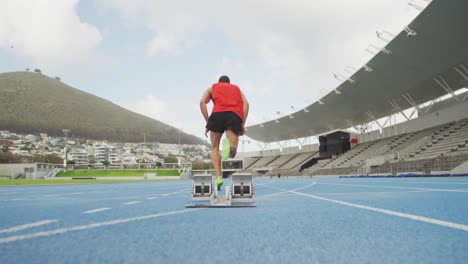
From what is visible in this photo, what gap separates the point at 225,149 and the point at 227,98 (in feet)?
2.25

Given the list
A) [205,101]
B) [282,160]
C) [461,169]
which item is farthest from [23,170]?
[205,101]

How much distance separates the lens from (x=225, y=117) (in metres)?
4.45

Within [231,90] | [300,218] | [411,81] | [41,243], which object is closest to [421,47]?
[411,81]

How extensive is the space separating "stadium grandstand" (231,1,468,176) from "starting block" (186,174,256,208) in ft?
63.3

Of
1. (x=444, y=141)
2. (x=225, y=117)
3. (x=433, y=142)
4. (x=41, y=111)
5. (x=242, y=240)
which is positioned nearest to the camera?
(x=242, y=240)

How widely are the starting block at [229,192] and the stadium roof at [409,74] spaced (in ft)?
63.1

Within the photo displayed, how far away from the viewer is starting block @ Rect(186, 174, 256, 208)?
377cm

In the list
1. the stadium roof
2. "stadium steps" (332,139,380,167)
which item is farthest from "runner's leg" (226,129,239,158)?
"stadium steps" (332,139,380,167)

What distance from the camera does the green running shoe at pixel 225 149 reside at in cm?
461

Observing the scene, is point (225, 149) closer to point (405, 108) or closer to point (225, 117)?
point (225, 117)

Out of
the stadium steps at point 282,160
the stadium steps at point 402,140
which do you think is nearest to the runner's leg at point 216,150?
the stadium steps at point 402,140

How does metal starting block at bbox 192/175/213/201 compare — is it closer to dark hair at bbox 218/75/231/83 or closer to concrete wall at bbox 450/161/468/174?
dark hair at bbox 218/75/231/83

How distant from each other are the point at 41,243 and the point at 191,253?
0.72 metres

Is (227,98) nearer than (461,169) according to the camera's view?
Yes
